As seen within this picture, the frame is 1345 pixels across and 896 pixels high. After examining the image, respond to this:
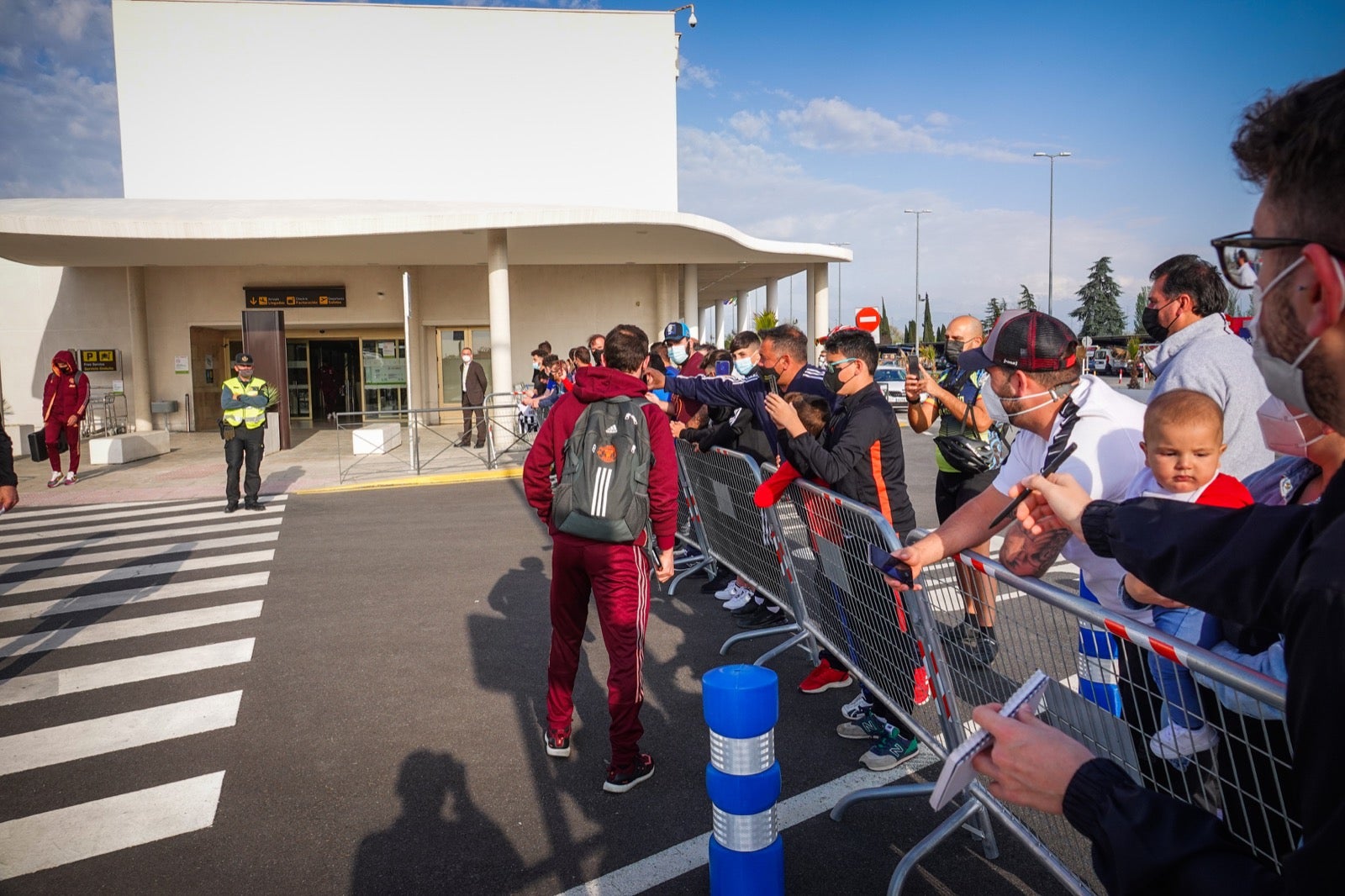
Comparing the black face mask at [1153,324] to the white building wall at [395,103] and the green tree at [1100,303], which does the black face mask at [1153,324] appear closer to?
the white building wall at [395,103]

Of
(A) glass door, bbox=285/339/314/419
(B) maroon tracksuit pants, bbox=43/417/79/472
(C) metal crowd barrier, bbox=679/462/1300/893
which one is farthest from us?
(A) glass door, bbox=285/339/314/419

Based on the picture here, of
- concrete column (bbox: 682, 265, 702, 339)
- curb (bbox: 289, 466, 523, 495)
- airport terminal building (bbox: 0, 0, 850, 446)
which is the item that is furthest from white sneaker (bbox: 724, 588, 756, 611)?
concrete column (bbox: 682, 265, 702, 339)

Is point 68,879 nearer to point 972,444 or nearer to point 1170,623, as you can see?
point 1170,623

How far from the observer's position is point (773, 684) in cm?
240

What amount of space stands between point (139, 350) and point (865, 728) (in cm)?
2359

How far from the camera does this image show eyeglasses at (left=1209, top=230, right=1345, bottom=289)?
3.27 ft

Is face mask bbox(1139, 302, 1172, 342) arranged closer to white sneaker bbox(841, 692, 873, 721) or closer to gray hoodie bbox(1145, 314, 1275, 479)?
gray hoodie bbox(1145, 314, 1275, 479)

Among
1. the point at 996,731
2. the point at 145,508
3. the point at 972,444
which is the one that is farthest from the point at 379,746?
the point at 145,508

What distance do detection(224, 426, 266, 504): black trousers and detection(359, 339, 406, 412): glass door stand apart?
14.3 metres

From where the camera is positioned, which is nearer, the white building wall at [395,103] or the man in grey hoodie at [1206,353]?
the man in grey hoodie at [1206,353]

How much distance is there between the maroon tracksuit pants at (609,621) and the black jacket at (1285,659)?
2421mm

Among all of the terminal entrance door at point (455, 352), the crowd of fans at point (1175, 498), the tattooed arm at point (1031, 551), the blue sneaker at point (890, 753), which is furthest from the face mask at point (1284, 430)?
the terminal entrance door at point (455, 352)

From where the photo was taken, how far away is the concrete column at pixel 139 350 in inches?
827

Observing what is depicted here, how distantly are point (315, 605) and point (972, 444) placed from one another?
5.15 m
